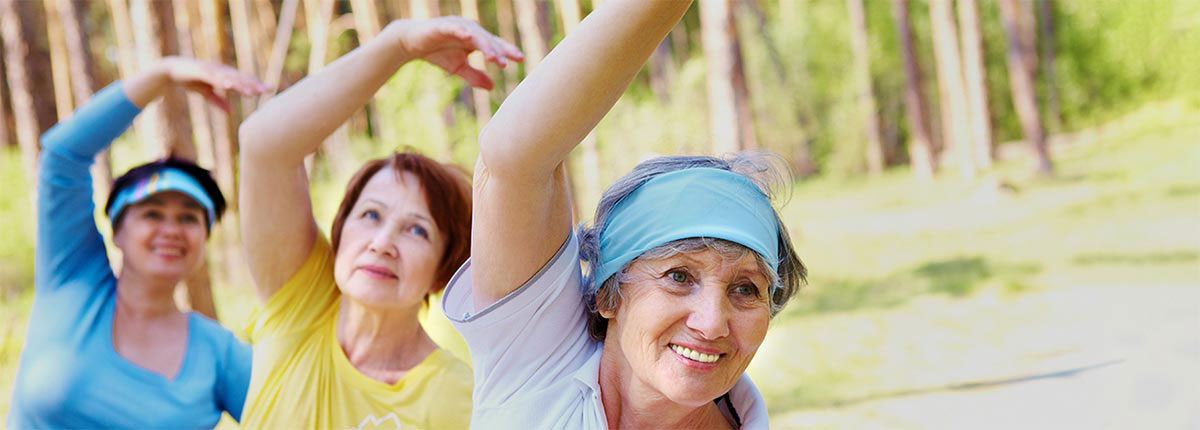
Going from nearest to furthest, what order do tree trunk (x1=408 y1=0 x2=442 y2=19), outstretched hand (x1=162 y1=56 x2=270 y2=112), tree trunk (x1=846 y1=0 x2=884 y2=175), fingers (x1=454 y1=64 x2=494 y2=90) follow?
fingers (x1=454 y1=64 x2=494 y2=90), outstretched hand (x1=162 y1=56 x2=270 y2=112), tree trunk (x1=408 y1=0 x2=442 y2=19), tree trunk (x1=846 y1=0 x2=884 y2=175)

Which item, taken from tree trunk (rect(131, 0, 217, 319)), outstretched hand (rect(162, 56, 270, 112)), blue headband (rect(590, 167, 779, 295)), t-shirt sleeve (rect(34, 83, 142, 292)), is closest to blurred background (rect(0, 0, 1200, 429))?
tree trunk (rect(131, 0, 217, 319))

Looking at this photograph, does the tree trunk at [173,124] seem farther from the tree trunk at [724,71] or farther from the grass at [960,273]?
the tree trunk at [724,71]

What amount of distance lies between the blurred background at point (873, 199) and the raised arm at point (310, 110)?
19.2 inches

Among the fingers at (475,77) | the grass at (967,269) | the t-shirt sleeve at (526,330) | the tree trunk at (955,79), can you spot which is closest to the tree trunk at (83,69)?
the grass at (967,269)

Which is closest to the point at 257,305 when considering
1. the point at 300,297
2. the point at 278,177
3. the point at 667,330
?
the point at 300,297

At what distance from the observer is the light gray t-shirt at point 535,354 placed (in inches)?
67.2

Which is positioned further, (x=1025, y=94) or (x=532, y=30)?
(x=1025, y=94)

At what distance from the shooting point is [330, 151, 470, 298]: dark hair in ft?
8.28

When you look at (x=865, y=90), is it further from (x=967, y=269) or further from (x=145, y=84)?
(x=145, y=84)

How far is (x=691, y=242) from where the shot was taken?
5.41 feet

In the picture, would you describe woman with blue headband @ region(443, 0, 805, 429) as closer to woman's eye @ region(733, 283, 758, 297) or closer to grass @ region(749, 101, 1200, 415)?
woman's eye @ region(733, 283, 758, 297)

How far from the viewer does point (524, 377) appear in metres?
1.76

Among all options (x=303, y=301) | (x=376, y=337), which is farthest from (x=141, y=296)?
(x=376, y=337)

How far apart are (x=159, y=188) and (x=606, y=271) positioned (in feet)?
6.29
